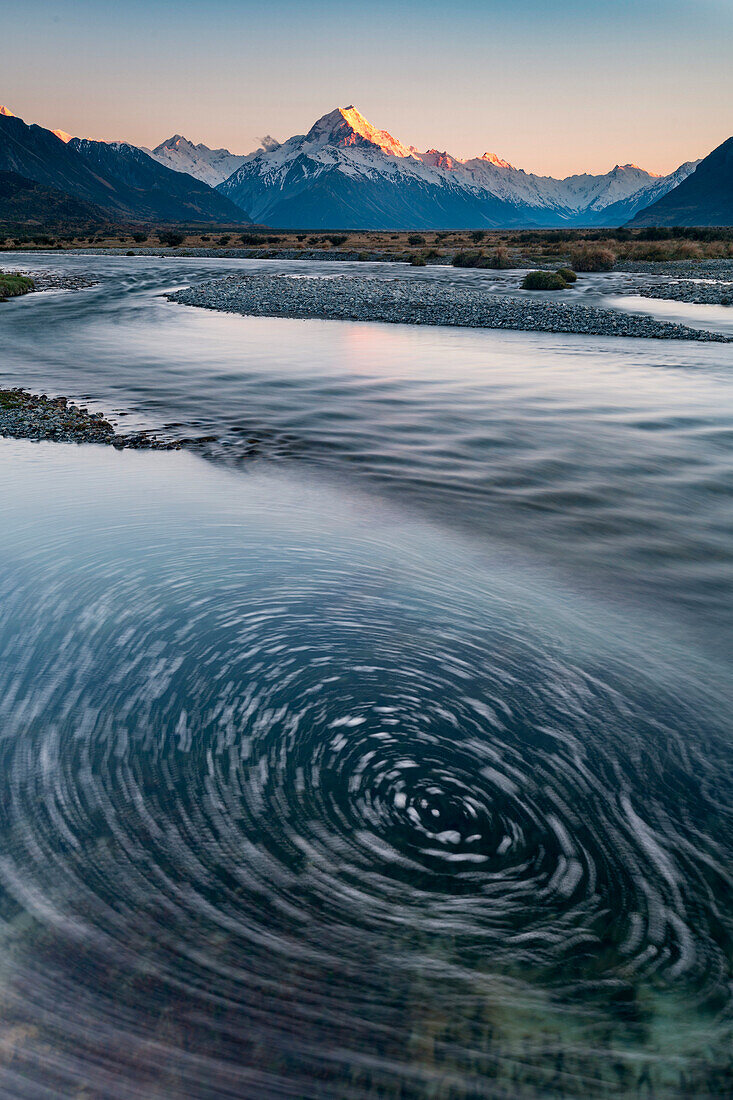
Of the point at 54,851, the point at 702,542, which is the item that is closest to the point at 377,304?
the point at 702,542

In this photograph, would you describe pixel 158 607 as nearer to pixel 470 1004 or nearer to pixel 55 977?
pixel 55 977

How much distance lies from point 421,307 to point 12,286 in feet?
89.8

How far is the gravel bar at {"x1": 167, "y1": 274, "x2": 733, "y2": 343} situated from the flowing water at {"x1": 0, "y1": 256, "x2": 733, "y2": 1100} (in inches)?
843

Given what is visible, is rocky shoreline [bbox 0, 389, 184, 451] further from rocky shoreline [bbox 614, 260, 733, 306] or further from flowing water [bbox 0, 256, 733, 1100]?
rocky shoreline [bbox 614, 260, 733, 306]

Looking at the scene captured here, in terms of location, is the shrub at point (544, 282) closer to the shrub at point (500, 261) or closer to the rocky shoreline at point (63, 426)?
the shrub at point (500, 261)

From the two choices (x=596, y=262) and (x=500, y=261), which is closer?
(x=596, y=262)

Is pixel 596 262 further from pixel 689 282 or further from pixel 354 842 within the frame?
pixel 354 842

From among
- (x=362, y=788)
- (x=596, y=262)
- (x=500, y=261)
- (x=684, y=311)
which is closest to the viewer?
(x=362, y=788)

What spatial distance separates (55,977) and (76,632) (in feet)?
13.2

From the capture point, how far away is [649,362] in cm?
2436

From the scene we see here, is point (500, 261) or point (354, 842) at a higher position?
point (500, 261)

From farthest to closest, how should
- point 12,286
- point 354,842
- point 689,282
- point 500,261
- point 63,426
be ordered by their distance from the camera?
point 500,261 < point 689,282 < point 12,286 < point 63,426 < point 354,842

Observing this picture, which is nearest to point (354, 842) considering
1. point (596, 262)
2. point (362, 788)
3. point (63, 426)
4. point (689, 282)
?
point (362, 788)

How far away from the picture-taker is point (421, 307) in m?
36.8
